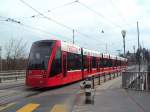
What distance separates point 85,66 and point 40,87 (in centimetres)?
1134

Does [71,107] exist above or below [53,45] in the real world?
below

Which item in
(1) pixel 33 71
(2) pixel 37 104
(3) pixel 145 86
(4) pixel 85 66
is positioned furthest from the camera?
(4) pixel 85 66

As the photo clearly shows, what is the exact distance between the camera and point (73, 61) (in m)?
31.4

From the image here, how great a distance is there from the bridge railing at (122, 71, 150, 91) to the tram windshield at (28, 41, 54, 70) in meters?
5.23

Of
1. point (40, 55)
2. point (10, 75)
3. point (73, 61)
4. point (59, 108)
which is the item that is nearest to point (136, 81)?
point (40, 55)

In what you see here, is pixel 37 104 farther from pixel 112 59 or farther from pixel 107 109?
pixel 112 59

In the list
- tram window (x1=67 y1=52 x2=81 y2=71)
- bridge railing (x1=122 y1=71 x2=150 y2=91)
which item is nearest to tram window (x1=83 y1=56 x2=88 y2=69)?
tram window (x1=67 y1=52 x2=81 y2=71)

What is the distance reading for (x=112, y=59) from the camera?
2349 inches

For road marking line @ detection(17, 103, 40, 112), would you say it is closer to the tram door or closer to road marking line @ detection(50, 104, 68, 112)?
road marking line @ detection(50, 104, 68, 112)

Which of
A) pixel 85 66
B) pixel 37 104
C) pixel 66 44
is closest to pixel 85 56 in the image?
pixel 85 66

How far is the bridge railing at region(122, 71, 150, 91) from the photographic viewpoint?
22.1m

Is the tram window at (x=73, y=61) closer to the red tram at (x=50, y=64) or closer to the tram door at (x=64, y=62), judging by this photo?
the red tram at (x=50, y=64)

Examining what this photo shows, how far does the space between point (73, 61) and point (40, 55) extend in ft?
19.6

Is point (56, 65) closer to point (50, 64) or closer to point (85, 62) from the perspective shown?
point (50, 64)
